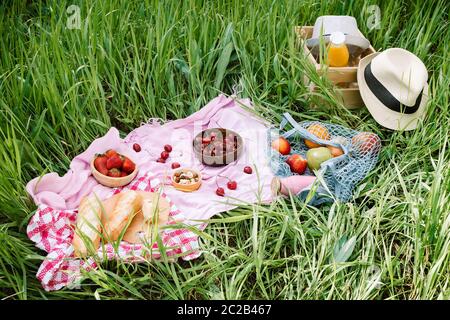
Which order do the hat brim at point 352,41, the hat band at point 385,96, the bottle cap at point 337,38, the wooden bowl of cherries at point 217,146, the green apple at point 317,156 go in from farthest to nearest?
the hat brim at point 352,41 < the bottle cap at point 337,38 < the hat band at point 385,96 < the wooden bowl of cherries at point 217,146 < the green apple at point 317,156

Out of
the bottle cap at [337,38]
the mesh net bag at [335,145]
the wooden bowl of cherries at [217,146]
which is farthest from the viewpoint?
the bottle cap at [337,38]

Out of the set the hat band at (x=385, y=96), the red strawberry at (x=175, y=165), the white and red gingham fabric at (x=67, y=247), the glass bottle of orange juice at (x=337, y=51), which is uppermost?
the glass bottle of orange juice at (x=337, y=51)

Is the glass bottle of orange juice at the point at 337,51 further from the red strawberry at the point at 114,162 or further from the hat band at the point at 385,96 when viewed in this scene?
the red strawberry at the point at 114,162

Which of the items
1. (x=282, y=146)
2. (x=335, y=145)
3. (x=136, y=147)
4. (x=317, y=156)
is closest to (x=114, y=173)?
(x=136, y=147)

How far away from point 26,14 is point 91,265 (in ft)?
7.50

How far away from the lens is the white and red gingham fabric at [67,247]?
8.16 feet

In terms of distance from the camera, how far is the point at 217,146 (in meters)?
3.25

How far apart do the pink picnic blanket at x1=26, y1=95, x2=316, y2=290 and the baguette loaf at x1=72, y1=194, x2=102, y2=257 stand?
5 centimetres

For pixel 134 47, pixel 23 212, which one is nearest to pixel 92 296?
pixel 23 212

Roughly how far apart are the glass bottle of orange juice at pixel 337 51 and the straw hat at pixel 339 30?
11 cm

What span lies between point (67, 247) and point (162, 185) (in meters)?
0.55

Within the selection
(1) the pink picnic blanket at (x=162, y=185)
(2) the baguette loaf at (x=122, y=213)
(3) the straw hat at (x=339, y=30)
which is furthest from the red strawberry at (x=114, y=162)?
(3) the straw hat at (x=339, y=30)
